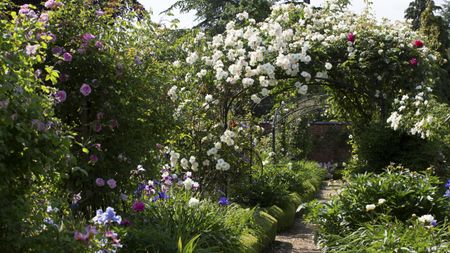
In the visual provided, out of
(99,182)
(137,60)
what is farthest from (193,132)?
(99,182)

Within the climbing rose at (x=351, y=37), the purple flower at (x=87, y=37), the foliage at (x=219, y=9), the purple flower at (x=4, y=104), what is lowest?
the purple flower at (x=4, y=104)

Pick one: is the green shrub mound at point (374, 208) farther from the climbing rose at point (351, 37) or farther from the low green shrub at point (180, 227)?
the climbing rose at point (351, 37)

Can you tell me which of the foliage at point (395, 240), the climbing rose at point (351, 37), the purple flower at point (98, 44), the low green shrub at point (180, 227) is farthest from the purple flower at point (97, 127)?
the climbing rose at point (351, 37)

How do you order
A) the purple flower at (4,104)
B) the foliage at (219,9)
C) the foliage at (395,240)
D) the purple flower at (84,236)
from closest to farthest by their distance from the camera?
the purple flower at (4,104), the purple flower at (84,236), the foliage at (395,240), the foliage at (219,9)

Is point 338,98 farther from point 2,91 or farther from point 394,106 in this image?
point 2,91

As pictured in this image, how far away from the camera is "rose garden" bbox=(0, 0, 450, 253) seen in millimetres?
2527

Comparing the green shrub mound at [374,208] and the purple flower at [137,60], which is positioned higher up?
the purple flower at [137,60]

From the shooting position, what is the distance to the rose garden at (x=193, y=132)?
2.53 metres

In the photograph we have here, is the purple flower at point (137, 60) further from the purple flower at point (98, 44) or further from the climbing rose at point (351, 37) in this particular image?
the climbing rose at point (351, 37)

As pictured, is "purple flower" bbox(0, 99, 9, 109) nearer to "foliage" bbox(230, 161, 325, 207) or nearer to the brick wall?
"foliage" bbox(230, 161, 325, 207)

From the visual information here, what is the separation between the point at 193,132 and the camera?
21.4ft

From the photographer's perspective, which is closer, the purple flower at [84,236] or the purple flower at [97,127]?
the purple flower at [84,236]

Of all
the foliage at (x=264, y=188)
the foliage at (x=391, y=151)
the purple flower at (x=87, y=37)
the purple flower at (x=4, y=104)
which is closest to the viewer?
the purple flower at (x=4, y=104)

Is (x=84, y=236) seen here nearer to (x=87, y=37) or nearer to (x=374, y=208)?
(x=87, y=37)
